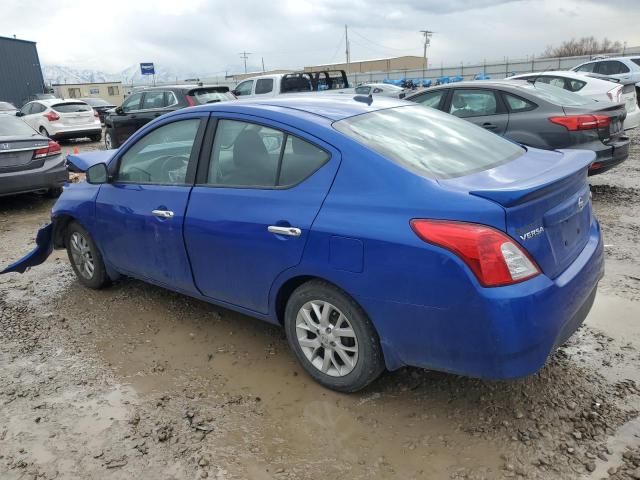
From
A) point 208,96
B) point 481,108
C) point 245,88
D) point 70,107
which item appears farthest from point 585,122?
point 70,107

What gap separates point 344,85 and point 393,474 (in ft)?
44.1

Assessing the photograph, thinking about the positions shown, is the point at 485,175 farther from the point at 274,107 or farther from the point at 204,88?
the point at 204,88

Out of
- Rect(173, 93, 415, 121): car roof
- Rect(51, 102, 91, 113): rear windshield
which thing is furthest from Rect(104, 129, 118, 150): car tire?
Rect(173, 93, 415, 121): car roof

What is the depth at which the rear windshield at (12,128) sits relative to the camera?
796cm

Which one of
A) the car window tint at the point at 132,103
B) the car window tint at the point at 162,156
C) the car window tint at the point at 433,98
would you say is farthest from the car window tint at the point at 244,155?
the car window tint at the point at 132,103

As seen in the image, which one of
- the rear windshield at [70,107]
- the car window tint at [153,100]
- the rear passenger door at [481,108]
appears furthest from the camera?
the rear windshield at [70,107]

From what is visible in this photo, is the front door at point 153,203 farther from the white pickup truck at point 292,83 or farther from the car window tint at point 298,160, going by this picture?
the white pickup truck at point 292,83

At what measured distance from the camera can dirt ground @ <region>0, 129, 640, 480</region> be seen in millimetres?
2492

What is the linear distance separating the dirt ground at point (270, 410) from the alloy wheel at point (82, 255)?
64 cm

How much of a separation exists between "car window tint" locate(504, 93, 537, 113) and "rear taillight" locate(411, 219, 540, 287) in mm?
5119

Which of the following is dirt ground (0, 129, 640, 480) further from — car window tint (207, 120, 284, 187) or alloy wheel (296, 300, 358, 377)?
car window tint (207, 120, 284, 187)

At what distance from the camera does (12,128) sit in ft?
26.7

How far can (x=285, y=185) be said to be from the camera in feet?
9.78

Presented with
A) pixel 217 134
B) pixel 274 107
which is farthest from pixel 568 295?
pixel 217 134
